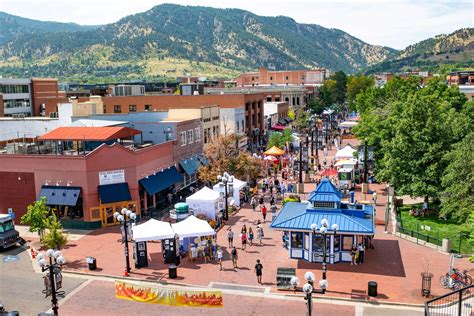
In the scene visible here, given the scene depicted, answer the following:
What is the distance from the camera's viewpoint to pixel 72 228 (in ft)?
115

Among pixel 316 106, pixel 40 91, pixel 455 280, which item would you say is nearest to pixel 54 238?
pixel 455 280

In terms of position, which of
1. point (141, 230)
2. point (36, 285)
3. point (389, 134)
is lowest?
point (36, 285)

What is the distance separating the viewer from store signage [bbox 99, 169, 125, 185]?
1391 inches

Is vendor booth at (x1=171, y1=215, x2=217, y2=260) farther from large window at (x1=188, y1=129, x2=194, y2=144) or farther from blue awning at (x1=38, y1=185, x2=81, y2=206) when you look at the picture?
large window at (x1=188, y1=129, x2=194, y2=144)

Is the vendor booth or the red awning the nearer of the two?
the vendor booth

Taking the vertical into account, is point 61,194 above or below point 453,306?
above

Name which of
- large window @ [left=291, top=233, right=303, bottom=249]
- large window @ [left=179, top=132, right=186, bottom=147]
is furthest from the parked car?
large window @ [left=179, top=132, right=186, bottom=147]

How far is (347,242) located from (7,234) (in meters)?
20.9

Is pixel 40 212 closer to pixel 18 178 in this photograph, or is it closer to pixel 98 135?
pixel 18 178

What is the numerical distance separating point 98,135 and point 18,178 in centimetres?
682

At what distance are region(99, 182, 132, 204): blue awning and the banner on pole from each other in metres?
14.7

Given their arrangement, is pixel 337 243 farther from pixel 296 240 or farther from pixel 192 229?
pixel 192 229

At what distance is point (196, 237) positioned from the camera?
2834 centimetres

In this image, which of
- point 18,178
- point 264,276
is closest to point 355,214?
point 264,276
